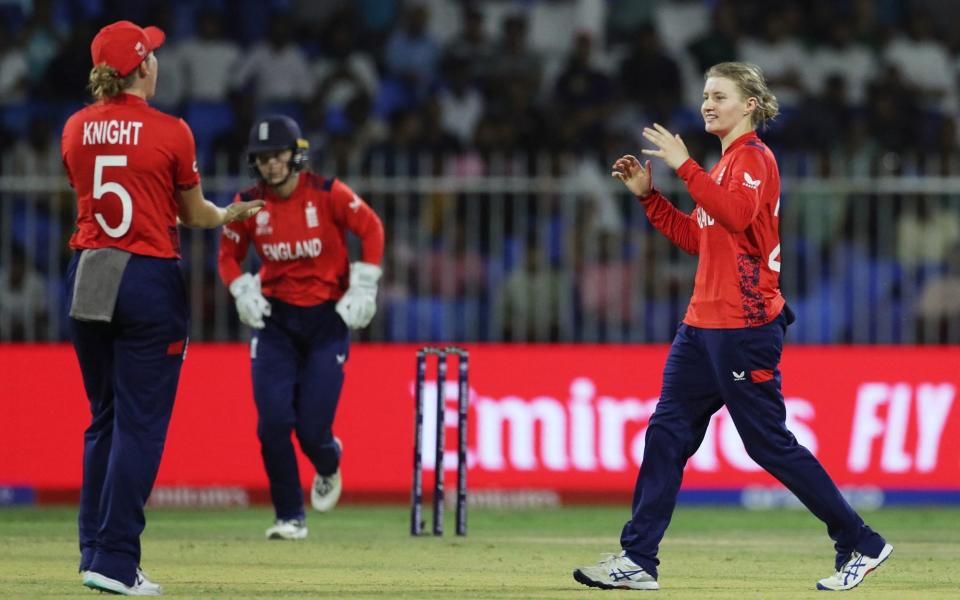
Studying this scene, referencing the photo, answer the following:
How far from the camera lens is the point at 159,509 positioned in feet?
45.9

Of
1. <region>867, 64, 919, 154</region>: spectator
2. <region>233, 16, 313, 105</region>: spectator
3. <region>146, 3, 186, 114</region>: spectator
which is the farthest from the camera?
<region>233, 16, 313, 105</region>: spectator

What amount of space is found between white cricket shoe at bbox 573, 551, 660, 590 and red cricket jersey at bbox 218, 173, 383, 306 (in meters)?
3.62

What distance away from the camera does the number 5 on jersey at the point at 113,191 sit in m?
8.09

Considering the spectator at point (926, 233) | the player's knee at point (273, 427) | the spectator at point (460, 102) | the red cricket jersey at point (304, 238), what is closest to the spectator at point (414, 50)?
the spectator at point (460, 102)

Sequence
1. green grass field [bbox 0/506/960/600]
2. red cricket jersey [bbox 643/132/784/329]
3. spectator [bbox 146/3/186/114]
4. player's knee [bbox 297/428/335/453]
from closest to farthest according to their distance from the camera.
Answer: red cricket jersey [bbox 643/132/784/329]
green grass field [bbox 0/506/960/600]
player's knee [bbox 297/428/335/453]
spectator [bbox 146/3/186/114]

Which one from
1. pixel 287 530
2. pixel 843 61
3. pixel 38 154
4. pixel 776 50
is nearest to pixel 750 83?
pixel 287 530

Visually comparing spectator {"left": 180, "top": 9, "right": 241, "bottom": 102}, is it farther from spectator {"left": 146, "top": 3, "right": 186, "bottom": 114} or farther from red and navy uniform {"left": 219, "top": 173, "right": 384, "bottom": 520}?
red and navy uniform {"left": 219, "top": 173, "right": 384, "bottom": 520}

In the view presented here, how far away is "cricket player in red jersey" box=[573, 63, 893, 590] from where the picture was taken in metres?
8.26

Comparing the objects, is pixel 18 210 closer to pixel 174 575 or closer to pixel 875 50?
pixel 174 575

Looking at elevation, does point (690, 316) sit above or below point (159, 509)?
above

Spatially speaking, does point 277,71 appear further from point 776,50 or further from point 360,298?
point 360,298

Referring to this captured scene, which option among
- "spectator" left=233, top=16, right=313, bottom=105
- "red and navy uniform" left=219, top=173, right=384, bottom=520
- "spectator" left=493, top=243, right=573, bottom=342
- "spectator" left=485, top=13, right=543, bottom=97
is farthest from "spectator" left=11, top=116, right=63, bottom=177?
"red and navy uniform" left=219, top=173, right=384, bottom=520

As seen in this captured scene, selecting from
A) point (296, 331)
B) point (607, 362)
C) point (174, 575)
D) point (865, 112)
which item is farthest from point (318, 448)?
point (865, 112)

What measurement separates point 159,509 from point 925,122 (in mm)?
8806
